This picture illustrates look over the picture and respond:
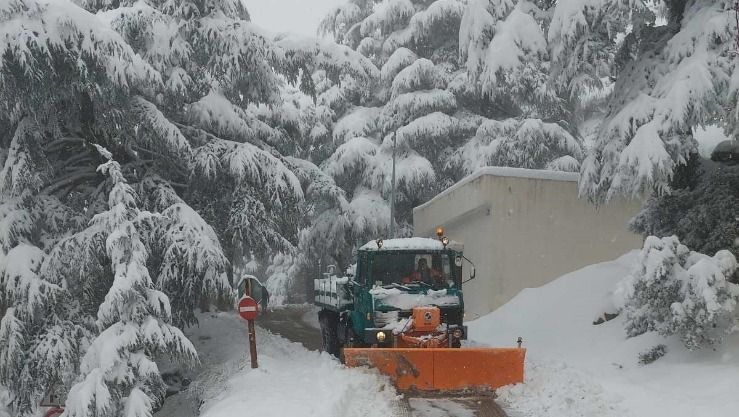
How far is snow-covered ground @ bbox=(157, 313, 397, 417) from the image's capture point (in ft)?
28.5

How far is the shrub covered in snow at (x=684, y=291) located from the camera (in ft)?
30.0

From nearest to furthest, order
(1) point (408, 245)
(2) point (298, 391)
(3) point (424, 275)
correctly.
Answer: (2) point (298, 391)
(3) point (424, 275)
(1) point (408, 245)

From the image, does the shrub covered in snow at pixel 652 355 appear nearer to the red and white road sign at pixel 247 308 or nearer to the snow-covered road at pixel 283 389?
the snow-covered road at pixel 283 389

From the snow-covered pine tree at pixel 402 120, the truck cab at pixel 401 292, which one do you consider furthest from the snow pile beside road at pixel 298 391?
the snow-covered pine tree at pixel 402 120

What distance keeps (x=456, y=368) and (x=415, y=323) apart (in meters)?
1.22

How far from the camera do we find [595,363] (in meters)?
11.2

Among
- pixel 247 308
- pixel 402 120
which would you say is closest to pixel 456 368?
pixel 247 308

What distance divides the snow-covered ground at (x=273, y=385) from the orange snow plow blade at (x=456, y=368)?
357 mm

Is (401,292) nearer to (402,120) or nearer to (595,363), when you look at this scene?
(595,363)

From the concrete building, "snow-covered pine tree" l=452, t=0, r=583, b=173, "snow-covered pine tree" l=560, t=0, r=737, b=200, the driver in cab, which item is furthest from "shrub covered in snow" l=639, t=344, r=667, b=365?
the concrete building

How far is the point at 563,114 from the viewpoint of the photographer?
26.5 meters

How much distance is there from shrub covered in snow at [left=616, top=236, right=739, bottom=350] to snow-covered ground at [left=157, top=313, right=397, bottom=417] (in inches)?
154

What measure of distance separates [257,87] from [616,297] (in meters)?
9.28

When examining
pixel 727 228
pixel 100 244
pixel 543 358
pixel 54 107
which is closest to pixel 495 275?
pixel 543 358
